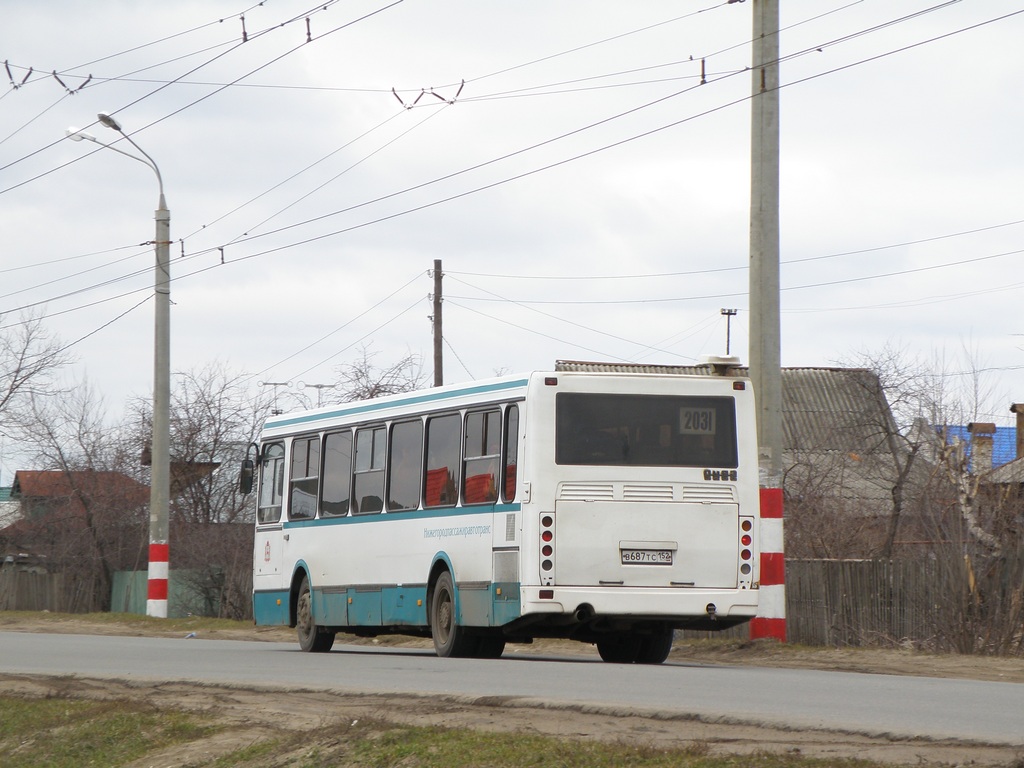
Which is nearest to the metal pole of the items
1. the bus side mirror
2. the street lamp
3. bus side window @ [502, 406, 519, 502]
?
the street lamp

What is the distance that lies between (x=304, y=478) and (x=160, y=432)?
1023 centimetres

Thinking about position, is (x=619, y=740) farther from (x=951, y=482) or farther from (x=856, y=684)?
(x=951, y=482)

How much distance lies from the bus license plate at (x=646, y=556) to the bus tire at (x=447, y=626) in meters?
2.18

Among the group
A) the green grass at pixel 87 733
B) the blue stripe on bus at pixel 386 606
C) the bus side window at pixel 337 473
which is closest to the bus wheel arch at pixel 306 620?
the blue stripe on bus at pixel 386 606

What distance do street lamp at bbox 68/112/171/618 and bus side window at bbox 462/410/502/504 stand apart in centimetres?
1401

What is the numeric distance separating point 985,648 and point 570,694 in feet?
28.3

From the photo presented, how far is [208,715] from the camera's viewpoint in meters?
11.3

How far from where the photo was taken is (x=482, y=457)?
16734 millimetres

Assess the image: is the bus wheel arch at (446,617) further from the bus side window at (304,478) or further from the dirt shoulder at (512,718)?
the dirt shoulder at (512,718)

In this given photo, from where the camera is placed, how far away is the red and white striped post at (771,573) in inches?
716

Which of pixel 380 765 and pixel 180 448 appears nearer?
pixel 380 765

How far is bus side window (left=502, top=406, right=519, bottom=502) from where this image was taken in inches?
632

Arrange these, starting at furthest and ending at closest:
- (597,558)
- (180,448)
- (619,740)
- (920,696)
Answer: (180,448)
(597,558)
(920,696)
(619,740)

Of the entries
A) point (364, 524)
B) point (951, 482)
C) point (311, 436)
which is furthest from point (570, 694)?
point (951, 482)
